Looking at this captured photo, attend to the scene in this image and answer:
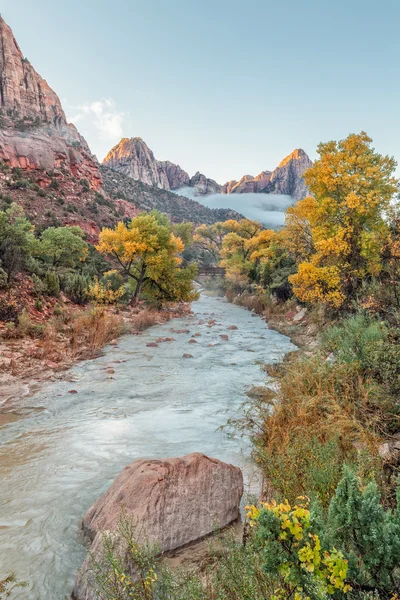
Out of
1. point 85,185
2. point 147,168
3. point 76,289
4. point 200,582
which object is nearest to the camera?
point 200,582

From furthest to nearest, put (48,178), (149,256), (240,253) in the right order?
(240,253) < (48,178) < (149,256)

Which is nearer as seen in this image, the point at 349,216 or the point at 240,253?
the point at 349,216

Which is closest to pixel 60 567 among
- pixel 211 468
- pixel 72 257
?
pixel 211 468

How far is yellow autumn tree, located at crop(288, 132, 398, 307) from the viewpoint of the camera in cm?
1108

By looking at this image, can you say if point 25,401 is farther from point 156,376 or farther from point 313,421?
point 313,421

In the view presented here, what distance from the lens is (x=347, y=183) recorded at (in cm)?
1145

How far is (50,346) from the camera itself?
970cm

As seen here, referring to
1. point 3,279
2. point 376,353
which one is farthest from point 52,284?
point 376,353

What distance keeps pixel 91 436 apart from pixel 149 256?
14149 mm

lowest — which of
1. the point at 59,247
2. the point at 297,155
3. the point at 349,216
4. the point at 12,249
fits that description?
the point at 59,247

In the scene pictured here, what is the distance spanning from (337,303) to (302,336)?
3164mm

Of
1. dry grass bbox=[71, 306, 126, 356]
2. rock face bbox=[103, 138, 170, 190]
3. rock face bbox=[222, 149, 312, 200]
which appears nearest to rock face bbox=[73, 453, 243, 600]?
dry grass bbox=[71, 306, 126, 356]

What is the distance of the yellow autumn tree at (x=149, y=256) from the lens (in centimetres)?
1858

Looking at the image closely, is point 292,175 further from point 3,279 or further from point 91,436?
point 91,436
